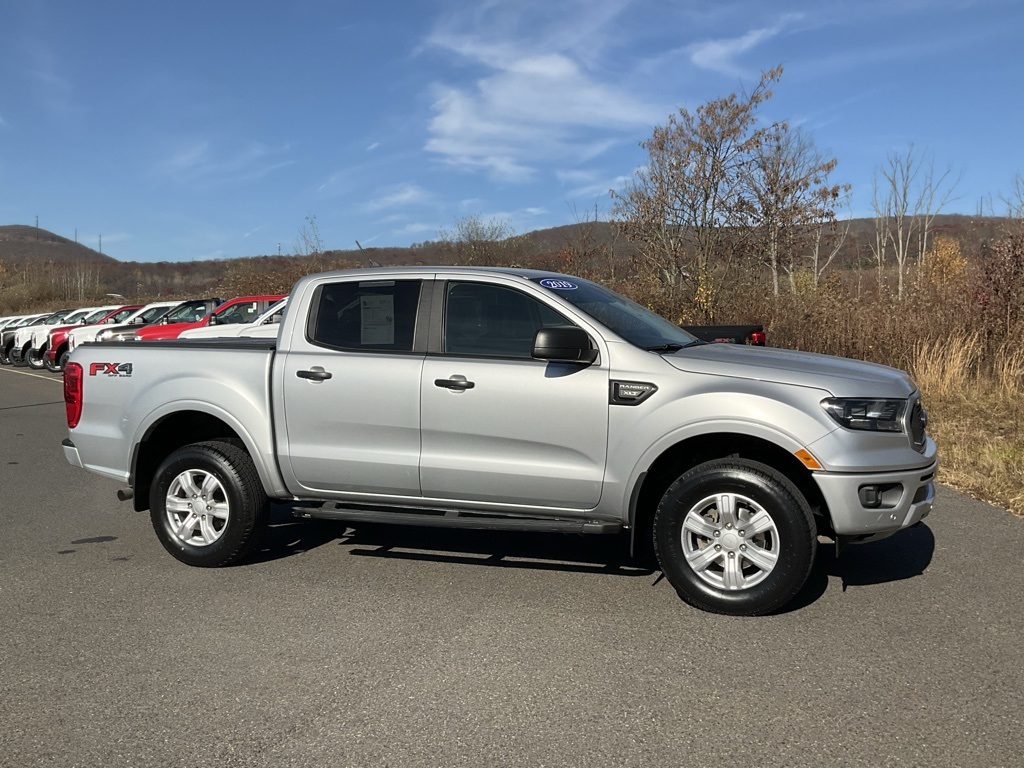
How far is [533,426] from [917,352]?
1021cm

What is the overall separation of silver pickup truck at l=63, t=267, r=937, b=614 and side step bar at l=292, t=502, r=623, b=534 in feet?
0.05

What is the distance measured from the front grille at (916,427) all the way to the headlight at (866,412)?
110 mm

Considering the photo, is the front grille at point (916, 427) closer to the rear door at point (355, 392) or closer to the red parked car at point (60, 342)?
the rear door at point (355, 392)

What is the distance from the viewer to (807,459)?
176 inches

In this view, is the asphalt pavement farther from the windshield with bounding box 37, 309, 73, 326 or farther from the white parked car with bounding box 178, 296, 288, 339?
the windshield with bounding box 37, 309, 73, 326

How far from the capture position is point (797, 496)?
177 inches

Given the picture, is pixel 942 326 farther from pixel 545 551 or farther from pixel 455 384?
pixel 455 384

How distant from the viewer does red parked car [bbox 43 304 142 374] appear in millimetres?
22812

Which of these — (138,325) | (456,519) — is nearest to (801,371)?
(456,519)

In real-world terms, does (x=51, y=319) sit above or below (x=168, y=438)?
above

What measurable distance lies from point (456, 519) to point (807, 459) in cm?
197

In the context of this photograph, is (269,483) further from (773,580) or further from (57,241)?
(57,241)

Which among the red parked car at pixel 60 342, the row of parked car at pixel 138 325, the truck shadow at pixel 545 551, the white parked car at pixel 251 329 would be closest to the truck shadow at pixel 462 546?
the truck shadow at pixel 545 551

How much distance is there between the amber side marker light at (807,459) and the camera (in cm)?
446
